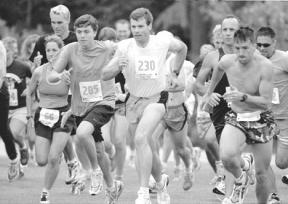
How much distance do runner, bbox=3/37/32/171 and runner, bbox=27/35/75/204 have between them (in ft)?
10.0

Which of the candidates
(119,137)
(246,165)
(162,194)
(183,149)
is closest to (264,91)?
(246,165)

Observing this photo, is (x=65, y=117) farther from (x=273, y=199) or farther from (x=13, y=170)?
(x=13, y=170)

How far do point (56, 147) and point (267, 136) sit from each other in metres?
2.81

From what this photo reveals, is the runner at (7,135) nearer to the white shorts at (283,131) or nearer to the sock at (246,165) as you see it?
the white shorts at (283,131)

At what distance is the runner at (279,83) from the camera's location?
39.7 ft

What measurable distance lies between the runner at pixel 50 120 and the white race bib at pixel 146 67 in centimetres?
148

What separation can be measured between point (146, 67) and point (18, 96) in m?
5.31

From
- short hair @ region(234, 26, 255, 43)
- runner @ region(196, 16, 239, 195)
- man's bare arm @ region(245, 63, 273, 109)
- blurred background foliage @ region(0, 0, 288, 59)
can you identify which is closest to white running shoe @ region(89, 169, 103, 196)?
runner @ region(196, 16, 239, 195)

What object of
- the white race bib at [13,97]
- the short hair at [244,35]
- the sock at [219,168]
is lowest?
the sock at [219,168]

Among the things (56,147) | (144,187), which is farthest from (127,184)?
(144,187)

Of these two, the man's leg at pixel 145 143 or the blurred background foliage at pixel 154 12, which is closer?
the man's leg at pixel 145 143

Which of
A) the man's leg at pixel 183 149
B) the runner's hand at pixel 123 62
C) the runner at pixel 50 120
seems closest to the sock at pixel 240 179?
the runner's hand at pixel 123 62

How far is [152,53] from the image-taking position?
Answer: 1138 cm

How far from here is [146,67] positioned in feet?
37.1
